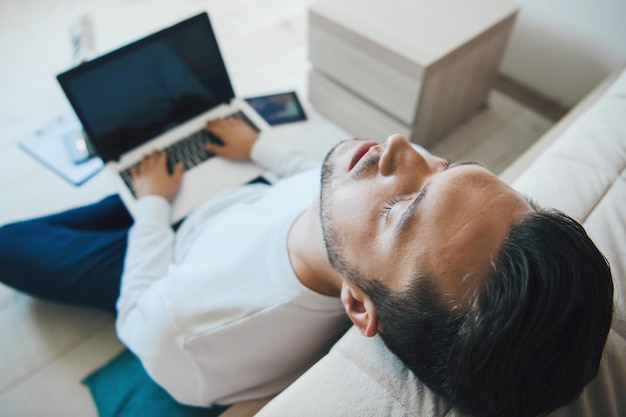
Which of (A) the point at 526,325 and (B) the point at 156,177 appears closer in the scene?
(A) the point at 526,325

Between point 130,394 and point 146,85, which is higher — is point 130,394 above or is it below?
below

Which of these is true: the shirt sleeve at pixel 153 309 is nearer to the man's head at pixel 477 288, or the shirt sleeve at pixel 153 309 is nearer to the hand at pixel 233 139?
the hand at pixel 233 139

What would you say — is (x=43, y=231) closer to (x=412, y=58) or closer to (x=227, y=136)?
(x=227, y=136)

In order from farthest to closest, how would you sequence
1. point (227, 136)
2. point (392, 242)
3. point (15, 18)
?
1. point (15, 18)
2. point (227, 136)
3. point (392, 242)

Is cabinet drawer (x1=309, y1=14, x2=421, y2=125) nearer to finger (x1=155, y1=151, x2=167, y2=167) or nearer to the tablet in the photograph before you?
the tablet

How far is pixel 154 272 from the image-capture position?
37.1 inches

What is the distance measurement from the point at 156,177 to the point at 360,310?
0.70m

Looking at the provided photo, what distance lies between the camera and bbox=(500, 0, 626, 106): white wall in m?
1.44

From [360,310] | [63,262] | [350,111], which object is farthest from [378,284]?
[350,111]

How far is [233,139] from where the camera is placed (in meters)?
1.18

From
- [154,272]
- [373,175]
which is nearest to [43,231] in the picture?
[154,272]

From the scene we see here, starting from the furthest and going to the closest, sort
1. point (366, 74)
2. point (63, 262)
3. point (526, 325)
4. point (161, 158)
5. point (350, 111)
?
point (350, 111)
point (366, 74)
point (161, 158)
point (63, 262)
point (526, 325)

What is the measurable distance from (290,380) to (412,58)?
920 mm

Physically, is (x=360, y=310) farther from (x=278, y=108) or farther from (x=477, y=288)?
(x=278, y=108)
